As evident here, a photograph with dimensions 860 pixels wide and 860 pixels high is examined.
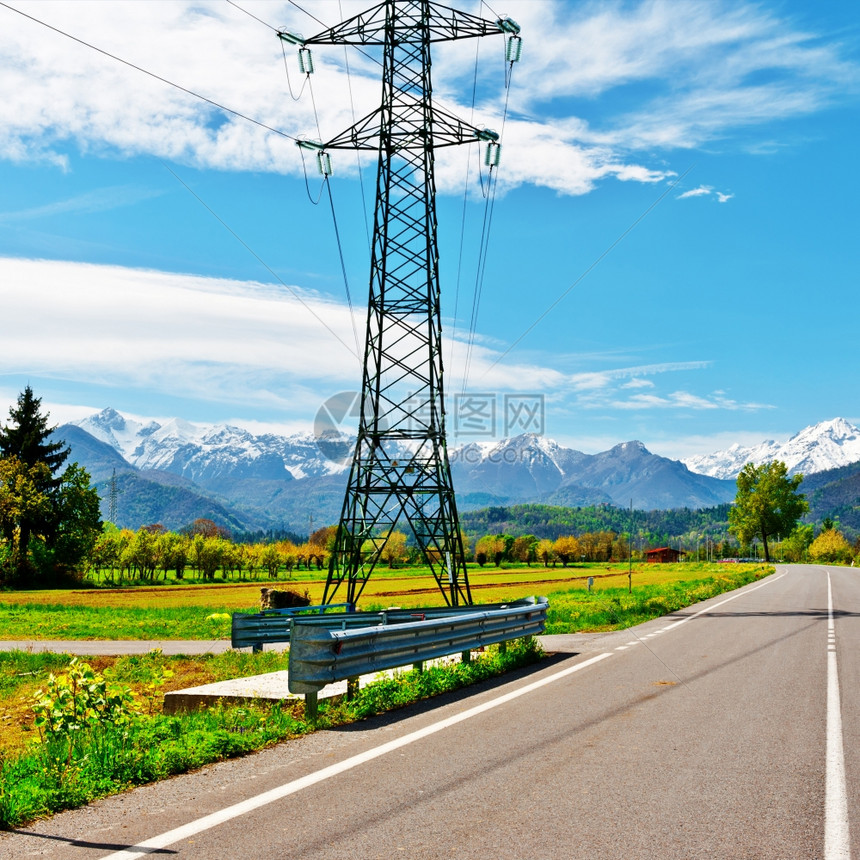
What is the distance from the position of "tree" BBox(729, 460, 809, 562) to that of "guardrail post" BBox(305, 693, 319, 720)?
123 meters

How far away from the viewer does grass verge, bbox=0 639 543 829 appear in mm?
5887

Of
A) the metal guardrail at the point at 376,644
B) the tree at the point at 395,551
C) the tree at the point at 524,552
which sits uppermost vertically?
the metal guardrail at the point at 376,644

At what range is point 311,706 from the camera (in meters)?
8.83

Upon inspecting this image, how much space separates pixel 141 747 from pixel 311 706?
2052 millimetres

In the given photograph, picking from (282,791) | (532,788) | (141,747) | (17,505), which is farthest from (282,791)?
(17,505)

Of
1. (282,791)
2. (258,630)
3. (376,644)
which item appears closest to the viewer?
(282,791)

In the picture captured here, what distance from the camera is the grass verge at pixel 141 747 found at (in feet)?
19.3

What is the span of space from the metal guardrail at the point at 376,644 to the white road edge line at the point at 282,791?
3.49 ft

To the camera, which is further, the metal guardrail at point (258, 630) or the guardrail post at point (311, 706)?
the metal guardrail at point (258, 630)

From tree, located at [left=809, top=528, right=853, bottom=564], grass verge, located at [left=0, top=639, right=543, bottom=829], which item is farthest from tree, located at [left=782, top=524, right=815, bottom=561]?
grass verge, located at [left=0, top=639, right=543, bottom=829]

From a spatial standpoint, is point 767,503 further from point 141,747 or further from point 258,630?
point 141,747

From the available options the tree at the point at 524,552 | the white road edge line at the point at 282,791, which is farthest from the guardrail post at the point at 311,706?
the tree at the point at 524,552

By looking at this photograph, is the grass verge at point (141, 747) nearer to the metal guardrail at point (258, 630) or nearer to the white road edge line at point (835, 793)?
the white road edge line at point (835, 793)

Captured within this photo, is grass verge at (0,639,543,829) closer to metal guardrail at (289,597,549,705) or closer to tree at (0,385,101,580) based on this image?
metal guardrail at (289,597,549,705)
